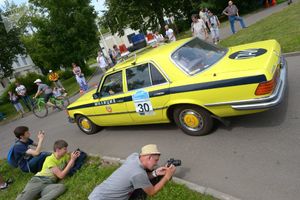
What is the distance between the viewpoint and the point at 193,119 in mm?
5375

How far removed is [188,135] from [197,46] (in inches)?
71.7

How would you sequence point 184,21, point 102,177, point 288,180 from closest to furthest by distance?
1. point 288,180
2. point 102,177
3. point 184,21

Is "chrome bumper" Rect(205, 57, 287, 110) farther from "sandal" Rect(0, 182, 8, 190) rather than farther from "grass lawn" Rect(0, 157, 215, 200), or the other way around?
"sandal" Rect(0, 182, 8, 190)

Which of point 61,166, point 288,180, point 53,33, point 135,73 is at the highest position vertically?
point 53,33

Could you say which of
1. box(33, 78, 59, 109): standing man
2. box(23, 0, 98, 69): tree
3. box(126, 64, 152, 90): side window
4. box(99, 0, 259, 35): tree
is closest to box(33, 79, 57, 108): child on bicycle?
box(33, 78, 59, 109): standing man

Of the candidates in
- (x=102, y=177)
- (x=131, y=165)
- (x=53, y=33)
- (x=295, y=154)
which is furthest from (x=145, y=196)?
(x=53, y=33)

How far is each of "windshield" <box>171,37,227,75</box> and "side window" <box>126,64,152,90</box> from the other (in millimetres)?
657

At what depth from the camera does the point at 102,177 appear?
5309mm

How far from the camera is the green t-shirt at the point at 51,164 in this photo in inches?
214

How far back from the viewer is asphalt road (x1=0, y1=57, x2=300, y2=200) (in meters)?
3.85

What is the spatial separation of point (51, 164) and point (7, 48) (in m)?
22.6

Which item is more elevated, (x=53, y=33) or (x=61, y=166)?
(x=53, y=33)

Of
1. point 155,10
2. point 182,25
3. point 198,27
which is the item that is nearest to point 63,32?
point 155,10

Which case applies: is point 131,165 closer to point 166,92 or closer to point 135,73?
point 166,92
